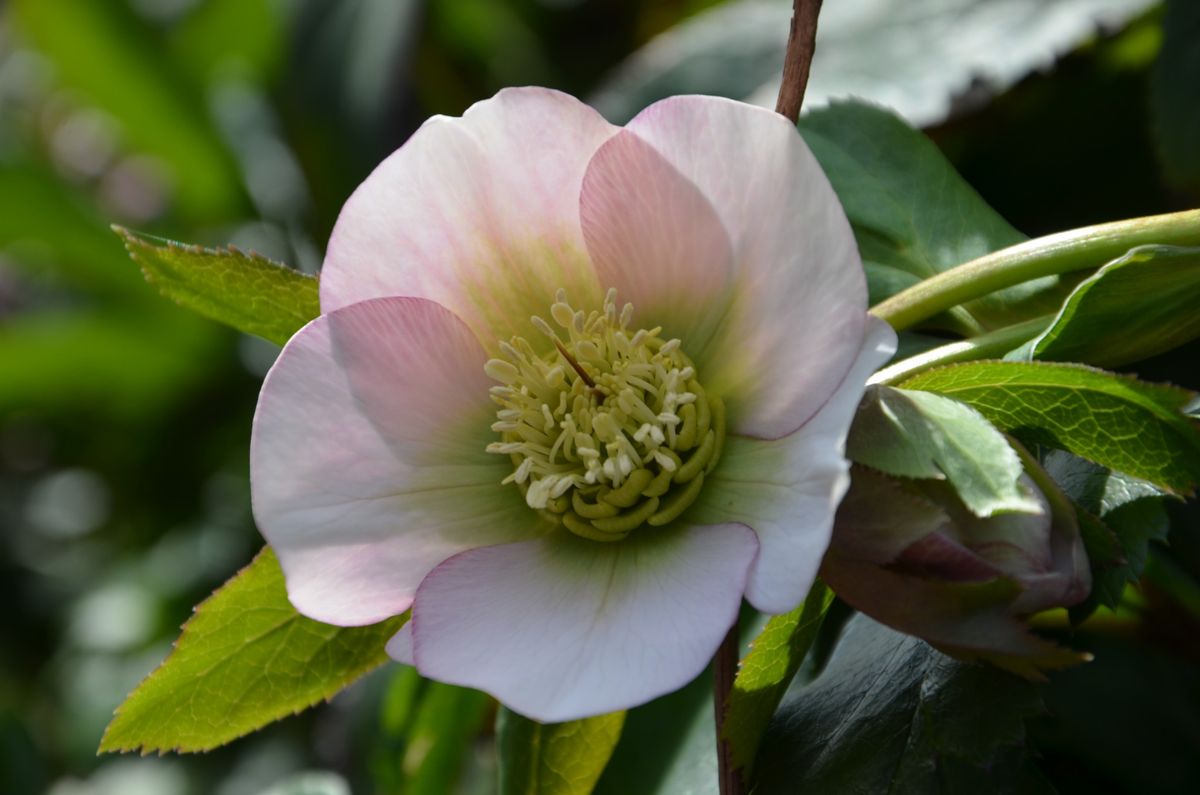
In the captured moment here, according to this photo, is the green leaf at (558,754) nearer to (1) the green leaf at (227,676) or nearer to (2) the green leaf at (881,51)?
(1) the green leaf at (227,676)

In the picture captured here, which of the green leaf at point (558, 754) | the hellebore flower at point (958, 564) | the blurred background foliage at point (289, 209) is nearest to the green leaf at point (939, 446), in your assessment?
the hellebore flower at point (958, 564)

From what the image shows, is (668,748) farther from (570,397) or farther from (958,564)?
(958,564)

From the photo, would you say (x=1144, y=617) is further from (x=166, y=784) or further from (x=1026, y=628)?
(x=166, y=784)

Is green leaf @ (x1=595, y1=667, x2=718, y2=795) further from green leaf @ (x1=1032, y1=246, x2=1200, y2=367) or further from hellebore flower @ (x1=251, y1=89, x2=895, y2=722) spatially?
green leaf @ (x1=1032, y1=246, x2=1200, y2=367)

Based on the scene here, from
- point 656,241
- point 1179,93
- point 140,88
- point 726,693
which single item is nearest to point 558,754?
point 726,693

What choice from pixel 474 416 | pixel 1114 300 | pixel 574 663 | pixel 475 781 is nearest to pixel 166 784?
pixel 475 781

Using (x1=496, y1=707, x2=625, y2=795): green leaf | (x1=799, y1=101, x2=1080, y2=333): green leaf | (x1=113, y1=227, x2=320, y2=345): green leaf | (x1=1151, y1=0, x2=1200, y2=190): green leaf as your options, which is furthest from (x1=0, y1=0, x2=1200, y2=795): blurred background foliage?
(x1=113, y1=227, x2=320, y2=345): green leaf

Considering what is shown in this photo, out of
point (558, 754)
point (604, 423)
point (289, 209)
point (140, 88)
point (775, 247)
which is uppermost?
point (775, 247)
